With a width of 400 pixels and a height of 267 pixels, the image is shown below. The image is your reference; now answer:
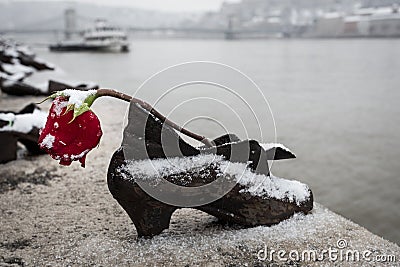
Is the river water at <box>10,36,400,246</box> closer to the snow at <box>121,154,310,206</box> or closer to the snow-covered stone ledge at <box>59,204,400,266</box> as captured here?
the snow at <box>121,154,310,206</box>

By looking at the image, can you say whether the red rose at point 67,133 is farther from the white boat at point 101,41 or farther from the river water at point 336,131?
the white boat at point 101,41

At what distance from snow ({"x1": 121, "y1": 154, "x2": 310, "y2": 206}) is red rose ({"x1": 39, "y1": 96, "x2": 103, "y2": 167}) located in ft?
1.22

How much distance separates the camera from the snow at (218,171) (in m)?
2.36

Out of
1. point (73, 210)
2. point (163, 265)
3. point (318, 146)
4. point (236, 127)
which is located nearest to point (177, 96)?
point (236, 127)

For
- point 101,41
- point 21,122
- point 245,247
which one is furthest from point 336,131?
point 101,41

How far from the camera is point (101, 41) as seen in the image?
39.7 m

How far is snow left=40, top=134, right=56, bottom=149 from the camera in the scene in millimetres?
1984

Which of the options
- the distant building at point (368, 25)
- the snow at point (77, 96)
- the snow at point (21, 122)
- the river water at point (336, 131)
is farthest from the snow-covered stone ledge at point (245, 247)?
the distant building at point (368, 25)

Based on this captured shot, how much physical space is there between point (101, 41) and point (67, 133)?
3915 cm

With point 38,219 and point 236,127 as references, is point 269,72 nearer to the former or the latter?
point 236,127

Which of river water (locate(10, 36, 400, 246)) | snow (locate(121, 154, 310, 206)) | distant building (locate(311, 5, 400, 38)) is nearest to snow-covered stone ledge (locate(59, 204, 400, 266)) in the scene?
snow (locate(121, 154, 310, 206))

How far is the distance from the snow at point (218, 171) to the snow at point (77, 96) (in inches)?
18.2

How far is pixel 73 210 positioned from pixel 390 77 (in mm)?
12150

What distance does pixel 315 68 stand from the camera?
55.3 feet
